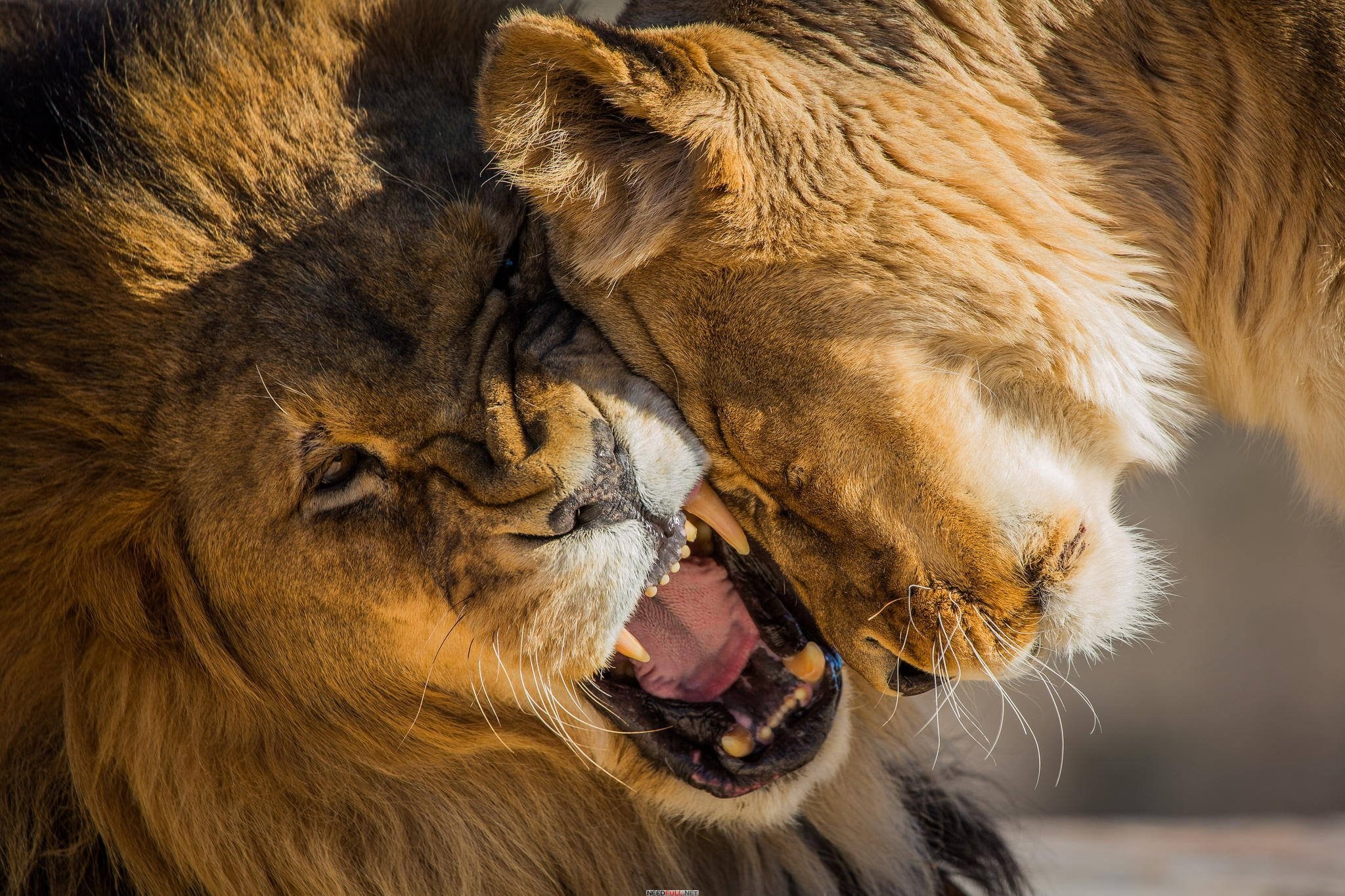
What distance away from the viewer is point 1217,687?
6.12 metres

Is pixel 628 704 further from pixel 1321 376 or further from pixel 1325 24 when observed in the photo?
pixel 1325 24

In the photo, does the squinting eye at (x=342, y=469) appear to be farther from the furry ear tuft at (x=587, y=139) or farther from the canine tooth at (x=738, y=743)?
the canine tooth at (x=738, y=743)

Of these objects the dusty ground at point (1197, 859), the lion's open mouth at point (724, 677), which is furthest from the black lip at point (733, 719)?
the dusty ground at point (1197, 859)

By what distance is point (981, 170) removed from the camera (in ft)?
6.42

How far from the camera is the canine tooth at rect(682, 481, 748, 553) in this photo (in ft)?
6.64

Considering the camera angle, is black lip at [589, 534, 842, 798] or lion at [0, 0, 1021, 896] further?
black lip at [589, 534, 842, 798]

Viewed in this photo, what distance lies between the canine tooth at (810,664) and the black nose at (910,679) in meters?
0.13

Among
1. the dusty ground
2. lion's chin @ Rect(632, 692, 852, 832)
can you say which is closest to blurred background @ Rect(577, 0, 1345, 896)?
the dusty ground

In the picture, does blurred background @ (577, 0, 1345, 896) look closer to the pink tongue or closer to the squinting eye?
the pink tongue

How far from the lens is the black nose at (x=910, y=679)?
6.82 feet

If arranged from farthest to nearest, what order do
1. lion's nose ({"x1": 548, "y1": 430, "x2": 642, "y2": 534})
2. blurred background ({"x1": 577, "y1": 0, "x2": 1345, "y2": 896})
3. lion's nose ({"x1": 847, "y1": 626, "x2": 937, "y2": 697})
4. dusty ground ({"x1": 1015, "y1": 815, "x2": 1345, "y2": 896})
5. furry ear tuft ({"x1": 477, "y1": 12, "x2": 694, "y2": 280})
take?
blurred background ({"x1": 577, "y1": 0, "x2": 1345, "y2": 896})
dusty ground ({"x1": 1015, "y1": 815, "x2": 1345, "y2": 896})
lion's nose ({"x1": 847, "y1": 626, "x2": 937, "y2": 697})
lion's nose ({"x1": 548, "y1": 430, "x2": 642, "y2": 534})
furry ear tuft ({"x1": 477, "y1": 12, "x2": 694, "y2": 280})

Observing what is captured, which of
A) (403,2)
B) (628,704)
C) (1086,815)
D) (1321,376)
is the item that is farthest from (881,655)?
(1086,815)

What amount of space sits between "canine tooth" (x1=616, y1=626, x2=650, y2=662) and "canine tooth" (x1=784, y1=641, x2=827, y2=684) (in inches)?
10.3

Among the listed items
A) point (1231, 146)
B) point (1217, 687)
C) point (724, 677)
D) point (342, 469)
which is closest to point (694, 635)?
point (724, 677)
